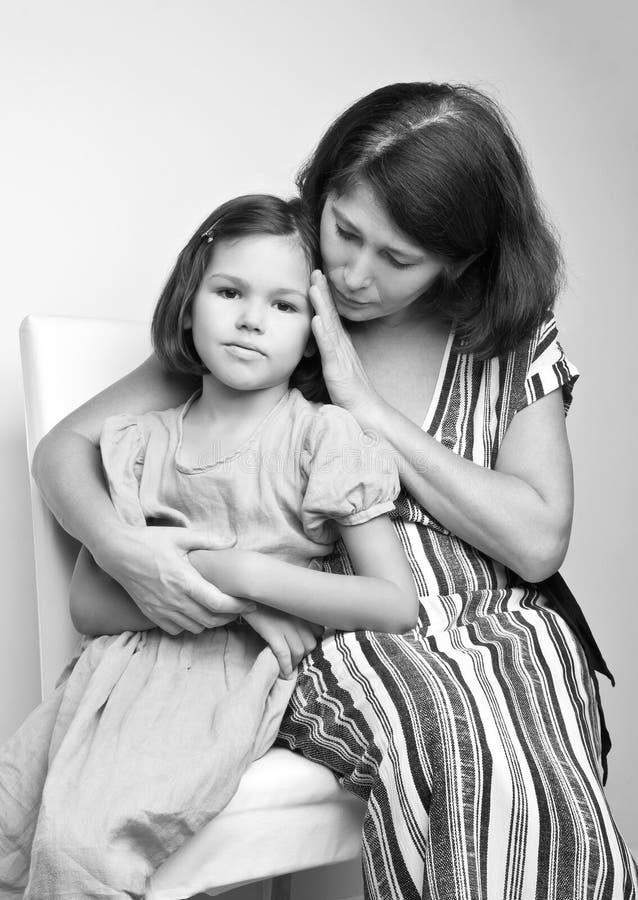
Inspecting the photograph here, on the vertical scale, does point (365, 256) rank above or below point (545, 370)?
above

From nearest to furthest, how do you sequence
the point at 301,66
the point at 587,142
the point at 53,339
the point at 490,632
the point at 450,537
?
the point at 490,632, the point at 450,537, the point at 53,339, the point at 301,66, the point at 587,142

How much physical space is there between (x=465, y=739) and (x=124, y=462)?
49cm

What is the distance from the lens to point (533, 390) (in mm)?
1240

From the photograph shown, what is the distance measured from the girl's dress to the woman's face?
0.13m

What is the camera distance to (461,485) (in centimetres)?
114

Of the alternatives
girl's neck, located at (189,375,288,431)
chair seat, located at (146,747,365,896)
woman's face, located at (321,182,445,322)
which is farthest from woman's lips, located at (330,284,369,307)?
chair seat, located at (146,747,365,896)

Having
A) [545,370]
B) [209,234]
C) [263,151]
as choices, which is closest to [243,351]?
[209,234]

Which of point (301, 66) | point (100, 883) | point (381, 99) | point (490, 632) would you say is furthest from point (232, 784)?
point (301, 66)

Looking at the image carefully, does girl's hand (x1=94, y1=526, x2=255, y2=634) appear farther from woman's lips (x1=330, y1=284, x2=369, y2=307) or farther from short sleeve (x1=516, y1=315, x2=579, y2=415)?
short sleeve (x1=516, y1=315, x2=579, y2=415)

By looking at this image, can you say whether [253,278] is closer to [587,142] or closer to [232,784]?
[232,784]

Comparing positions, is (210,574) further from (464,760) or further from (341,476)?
(464,760)

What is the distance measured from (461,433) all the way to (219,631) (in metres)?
0.37

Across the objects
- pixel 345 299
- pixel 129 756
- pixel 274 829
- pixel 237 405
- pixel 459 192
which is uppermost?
pixel 459 192

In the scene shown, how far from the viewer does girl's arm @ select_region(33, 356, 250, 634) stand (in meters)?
1.04
